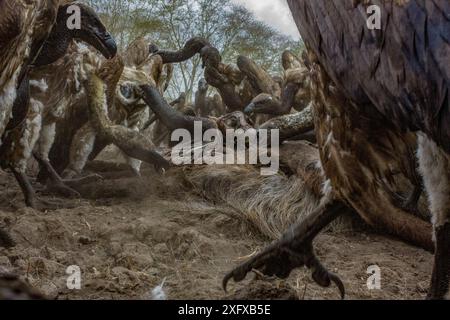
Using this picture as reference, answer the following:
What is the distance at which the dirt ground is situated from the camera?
2.71m

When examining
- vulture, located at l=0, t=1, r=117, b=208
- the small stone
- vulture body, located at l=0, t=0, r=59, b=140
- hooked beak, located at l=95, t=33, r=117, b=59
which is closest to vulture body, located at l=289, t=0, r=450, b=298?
vulture body, located at l=0, t=0, r=59, b=140

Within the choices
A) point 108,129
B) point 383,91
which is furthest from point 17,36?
point 108,129

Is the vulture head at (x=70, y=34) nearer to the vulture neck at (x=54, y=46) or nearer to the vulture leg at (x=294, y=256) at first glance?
A: the vulture neck at (x=54, y=46)

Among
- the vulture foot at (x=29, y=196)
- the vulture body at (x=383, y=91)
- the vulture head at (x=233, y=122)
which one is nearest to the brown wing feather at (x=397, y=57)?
the vulture body at (x=383, y=91)

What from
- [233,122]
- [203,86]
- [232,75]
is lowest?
[233,122]

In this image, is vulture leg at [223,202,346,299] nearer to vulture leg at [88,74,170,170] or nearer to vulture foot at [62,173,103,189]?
vulture foot at [62,173,103,189]

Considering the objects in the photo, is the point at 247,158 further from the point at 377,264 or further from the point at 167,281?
the point at 167,281

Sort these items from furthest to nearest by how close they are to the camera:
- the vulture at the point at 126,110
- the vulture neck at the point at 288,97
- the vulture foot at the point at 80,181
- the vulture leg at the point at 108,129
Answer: the vulture neck at the point at 288,97, the vulture at the point at 126,110, the vulture leg at the point at 108,129, the vulture foot at the point at 80,181

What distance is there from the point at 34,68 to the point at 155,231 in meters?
1.87

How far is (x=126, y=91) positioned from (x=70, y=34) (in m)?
2.19

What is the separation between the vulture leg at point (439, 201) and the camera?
7.27ft

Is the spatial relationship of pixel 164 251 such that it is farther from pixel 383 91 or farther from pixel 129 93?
pixel 129 93

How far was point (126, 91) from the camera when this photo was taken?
6758mm
